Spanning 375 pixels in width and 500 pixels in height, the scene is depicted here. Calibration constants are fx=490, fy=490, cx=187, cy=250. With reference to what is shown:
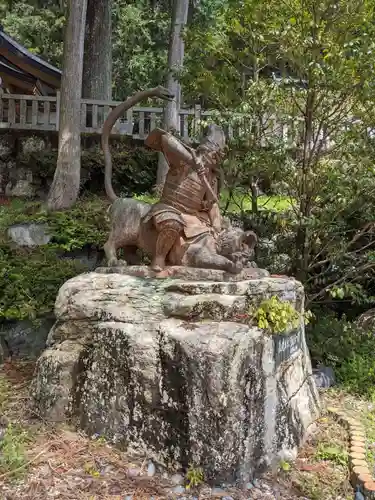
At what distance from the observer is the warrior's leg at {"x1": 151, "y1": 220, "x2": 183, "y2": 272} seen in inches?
181

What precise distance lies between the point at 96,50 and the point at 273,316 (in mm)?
9894

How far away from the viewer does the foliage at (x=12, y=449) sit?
3.41 m

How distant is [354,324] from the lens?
6855mm

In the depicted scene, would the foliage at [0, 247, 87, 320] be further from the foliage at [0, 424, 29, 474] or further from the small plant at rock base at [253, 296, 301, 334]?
the small plant at rock base at [253, 296, 301, 334]

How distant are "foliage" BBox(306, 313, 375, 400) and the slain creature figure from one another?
1968 millimetres

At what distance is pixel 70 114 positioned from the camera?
9.34 metres

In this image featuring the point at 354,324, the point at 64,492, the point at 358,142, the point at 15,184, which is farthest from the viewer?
the point at 15,184

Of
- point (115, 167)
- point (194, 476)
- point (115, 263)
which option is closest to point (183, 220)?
point (115, 263)

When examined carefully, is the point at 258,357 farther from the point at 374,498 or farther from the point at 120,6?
the point at 120,6

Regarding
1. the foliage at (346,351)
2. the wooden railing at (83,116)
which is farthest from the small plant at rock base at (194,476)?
the wooden railing at (83,116)

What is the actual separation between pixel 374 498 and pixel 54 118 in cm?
1000

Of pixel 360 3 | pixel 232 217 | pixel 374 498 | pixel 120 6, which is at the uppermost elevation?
pixel 120 6

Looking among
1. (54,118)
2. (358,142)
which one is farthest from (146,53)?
(358,142)

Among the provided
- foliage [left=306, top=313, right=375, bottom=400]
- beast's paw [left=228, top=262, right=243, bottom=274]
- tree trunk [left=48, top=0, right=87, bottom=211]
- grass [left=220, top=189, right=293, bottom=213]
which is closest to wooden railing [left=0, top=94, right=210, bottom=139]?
tree trunk [left=48, top=0, right=87, bottom=211]
